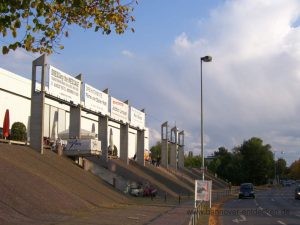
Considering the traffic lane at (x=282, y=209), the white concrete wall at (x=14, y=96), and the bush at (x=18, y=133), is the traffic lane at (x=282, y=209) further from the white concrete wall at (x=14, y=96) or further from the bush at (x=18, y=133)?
the white concrete wall at (x=14, y=96)

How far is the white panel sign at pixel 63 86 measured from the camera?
151 feet

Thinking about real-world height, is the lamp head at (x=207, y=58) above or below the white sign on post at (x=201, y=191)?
above

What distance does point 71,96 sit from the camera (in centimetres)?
5019

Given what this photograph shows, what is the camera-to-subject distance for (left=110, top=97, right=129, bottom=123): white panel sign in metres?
63.8

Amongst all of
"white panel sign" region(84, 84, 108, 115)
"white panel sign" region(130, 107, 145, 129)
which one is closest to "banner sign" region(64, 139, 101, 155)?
"white panel sign" region(84, 84, 108, 115)

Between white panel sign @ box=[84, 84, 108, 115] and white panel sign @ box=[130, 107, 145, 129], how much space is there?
14.1 metres

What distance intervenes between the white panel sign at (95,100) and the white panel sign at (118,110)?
2.61m

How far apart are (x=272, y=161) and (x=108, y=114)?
3338 inches

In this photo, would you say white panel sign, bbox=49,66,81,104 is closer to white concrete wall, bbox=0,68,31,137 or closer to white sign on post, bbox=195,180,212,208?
white concrete wall, bbox=0,68,31,137

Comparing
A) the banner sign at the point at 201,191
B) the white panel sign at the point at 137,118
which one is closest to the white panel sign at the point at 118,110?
the white panel sign at the point at 137,118

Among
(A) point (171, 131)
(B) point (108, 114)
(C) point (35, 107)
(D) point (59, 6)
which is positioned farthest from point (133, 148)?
(D) point (59, 6)

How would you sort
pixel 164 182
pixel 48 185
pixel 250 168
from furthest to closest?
pixel 250 168 → pixel 164 182 → pixel 48 185

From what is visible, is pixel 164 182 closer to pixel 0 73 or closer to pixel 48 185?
pixel 0 73

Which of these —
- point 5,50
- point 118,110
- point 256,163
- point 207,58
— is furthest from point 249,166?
point 5,50
